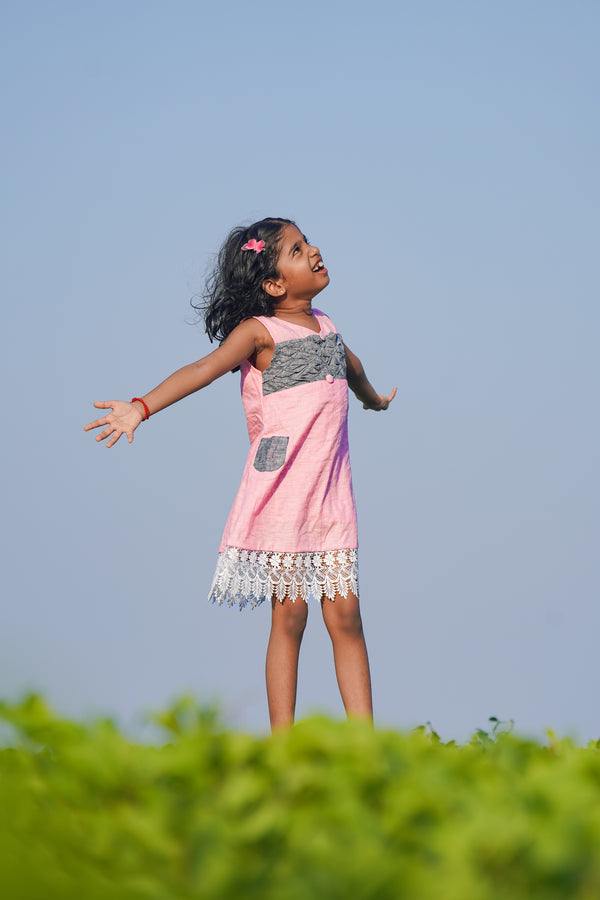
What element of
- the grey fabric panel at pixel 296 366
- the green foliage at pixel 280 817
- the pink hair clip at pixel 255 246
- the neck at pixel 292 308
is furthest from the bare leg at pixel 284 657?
the green foliage at pixel 280 817

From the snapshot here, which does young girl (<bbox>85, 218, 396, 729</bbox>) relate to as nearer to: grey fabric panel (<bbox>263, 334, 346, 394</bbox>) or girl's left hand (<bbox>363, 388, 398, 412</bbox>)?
grey fabric panel (<bbox>263, 334, 346, 394</bbox>)

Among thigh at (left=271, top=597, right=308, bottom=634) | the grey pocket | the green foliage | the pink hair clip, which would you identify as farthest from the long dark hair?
the green foliage

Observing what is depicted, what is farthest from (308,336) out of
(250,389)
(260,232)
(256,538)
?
(256,538)

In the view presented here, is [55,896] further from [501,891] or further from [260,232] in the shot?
[260,232]

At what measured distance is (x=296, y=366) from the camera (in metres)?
3.66

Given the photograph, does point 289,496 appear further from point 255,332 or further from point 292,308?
point 292,308

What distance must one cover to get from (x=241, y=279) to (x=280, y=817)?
305 centimetres

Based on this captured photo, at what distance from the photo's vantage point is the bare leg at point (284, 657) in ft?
11.2

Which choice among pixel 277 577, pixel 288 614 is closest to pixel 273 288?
pixel 277 577

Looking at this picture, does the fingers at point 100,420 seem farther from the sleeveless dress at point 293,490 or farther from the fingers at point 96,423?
the sleeveless dress at point 293,490

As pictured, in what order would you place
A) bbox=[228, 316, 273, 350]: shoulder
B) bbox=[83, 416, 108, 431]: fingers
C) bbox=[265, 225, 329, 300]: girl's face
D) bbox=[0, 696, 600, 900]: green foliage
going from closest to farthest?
bbox=[0, 696, 600, 900]: green foliage < bbox=[83, 416, 108, 431]: fingers < bbox=[228, 316, 273, 350]: shoulder < bbox=[265, 225, 329, 300]: girl's face

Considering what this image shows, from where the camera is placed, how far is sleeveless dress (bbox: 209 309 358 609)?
11.4ft

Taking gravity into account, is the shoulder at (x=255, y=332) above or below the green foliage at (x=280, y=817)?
above

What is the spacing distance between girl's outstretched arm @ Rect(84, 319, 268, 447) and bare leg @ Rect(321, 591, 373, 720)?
97 cm
